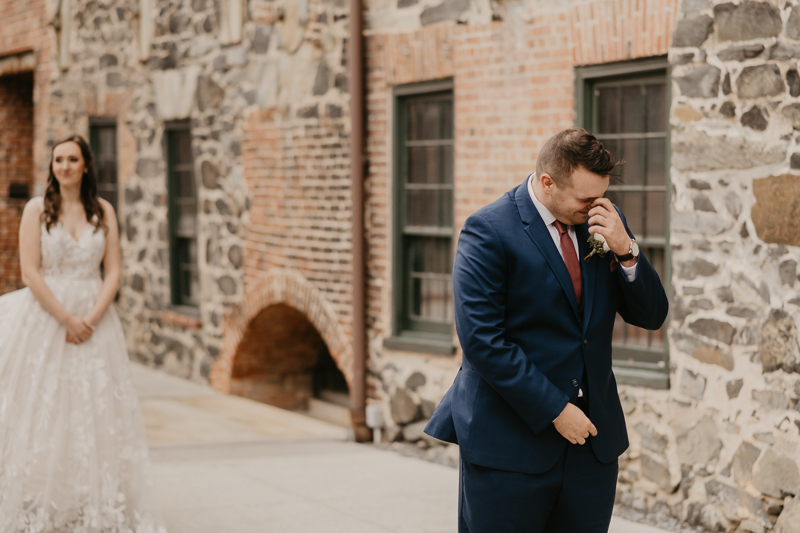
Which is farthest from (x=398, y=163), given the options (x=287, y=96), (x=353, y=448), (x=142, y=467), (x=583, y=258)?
(x=583, y=258)

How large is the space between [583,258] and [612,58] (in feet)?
10.4

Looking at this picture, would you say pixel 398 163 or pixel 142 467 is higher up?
pixel 398 163

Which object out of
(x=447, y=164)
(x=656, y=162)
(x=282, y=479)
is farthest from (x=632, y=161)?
(x=282, y=479)

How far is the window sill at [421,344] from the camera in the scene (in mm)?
7602

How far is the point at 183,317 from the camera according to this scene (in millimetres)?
11148

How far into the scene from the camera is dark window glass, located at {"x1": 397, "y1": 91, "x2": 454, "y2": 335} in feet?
25.6

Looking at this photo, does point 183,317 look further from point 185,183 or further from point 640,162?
point 640,162

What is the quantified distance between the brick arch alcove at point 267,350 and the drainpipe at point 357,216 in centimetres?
143

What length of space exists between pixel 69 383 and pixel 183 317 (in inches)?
227

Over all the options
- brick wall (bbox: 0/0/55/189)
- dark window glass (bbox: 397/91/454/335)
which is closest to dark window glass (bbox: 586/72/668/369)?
dark window glass (bbox: 397/91/454/335)

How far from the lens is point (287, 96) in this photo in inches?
363

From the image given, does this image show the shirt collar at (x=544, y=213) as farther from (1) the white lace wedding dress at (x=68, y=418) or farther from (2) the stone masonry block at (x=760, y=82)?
(1) the white lace wedding dress at (x=68, y=418)

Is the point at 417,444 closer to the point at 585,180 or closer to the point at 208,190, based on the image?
the point at 208,190

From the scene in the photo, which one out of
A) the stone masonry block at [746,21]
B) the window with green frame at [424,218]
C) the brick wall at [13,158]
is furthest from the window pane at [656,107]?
the brick wall at [13,158]
